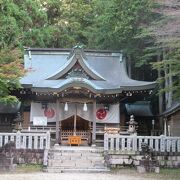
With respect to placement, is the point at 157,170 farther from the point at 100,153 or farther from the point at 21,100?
the point at 21,100

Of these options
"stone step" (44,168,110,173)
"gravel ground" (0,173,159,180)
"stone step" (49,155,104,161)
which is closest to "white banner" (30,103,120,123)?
"stone step" (49,155,104,161)

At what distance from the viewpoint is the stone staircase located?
51.3 ft

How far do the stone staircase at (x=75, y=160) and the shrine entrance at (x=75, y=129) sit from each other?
3.27 m

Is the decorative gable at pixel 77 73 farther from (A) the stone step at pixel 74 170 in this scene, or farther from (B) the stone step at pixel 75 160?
(A) the stone step at pixel 74 170

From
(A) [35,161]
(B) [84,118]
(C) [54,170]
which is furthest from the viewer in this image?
(B) [84,118]

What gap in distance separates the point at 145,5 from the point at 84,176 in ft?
45.3

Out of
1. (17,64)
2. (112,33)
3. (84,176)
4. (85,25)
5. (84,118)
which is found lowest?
(84,176)

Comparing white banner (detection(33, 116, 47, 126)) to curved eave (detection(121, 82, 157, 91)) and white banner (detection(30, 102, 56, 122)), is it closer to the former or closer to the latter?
white banner (detection(30, 102, 56, 122))

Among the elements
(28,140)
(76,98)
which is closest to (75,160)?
(28,140)

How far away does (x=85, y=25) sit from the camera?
37000 mm

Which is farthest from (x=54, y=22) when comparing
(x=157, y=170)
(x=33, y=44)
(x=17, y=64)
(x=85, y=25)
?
(x=157, y=170)

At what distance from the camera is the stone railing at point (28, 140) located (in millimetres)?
17469

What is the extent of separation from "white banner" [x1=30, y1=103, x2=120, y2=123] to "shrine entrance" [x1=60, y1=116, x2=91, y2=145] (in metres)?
0.53

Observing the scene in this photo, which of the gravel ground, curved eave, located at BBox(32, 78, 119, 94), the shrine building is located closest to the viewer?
the gravel ground
